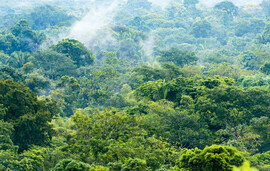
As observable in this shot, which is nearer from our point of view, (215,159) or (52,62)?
(215,159)

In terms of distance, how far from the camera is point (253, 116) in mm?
22188

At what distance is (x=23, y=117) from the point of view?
62.0 ft

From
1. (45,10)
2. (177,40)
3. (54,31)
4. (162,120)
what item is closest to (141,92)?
(162,120)

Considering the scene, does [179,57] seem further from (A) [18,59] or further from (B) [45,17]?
(B) [45,17]

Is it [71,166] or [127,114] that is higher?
[127,114]

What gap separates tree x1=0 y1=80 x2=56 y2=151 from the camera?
1909 cm

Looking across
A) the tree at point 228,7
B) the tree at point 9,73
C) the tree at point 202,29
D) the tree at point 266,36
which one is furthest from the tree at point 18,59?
the tree at point 228,7

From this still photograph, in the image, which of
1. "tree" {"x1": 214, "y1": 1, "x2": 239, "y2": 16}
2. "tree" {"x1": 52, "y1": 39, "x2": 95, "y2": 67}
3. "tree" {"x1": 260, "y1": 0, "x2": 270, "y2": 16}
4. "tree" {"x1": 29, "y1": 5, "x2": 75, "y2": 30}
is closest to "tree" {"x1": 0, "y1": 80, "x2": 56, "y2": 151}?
"tree" {"x1": 52, "y1": 39, "x2": 95, "y2": 67}

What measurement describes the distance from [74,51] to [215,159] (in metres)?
34.7

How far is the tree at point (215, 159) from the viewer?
1105 centimetres

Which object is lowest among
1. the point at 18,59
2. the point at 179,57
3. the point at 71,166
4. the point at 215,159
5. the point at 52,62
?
the point at 71,166

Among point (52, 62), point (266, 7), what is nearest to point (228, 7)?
point (266, 7)

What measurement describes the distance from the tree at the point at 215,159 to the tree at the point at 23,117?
10560 mm

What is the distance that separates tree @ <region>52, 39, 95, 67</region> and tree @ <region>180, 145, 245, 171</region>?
3335cm
